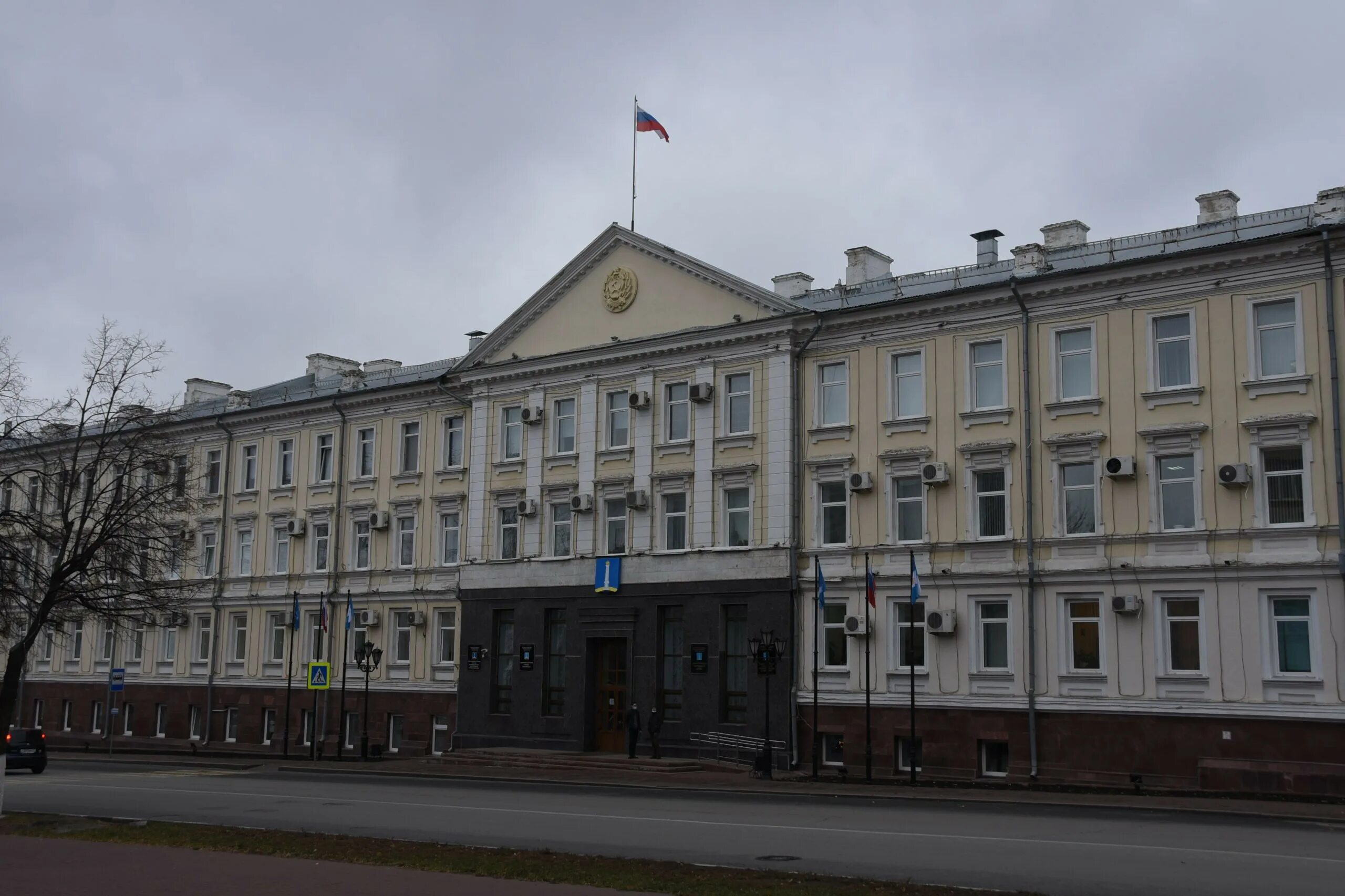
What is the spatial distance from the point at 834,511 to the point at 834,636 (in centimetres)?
333

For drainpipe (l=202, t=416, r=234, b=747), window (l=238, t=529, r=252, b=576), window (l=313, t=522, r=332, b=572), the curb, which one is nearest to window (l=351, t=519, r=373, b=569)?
window (l=313, t=522, r=332, b=572)

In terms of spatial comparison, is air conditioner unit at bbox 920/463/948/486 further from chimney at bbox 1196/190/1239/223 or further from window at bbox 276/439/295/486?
window at bbox 276/439/295/486

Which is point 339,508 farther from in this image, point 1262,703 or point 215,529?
point 1262,703

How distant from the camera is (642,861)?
674 inches

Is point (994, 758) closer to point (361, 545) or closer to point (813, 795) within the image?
point (813, 795)

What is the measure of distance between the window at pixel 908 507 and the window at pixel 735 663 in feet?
16.4

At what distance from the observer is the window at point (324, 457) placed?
5009 cm

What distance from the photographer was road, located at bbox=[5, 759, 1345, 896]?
1623 centimetres

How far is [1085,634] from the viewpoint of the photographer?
3219 cm

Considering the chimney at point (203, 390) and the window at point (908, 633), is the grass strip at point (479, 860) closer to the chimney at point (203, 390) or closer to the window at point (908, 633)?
the window at point (908, 633)

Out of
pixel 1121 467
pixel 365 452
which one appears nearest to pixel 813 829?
pixel 1121 467

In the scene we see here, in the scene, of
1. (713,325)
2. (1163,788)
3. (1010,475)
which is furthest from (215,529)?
(1163,788)

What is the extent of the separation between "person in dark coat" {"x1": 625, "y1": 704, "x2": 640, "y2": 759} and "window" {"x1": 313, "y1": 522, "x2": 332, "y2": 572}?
16.0m

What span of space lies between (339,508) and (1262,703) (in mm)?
31704
